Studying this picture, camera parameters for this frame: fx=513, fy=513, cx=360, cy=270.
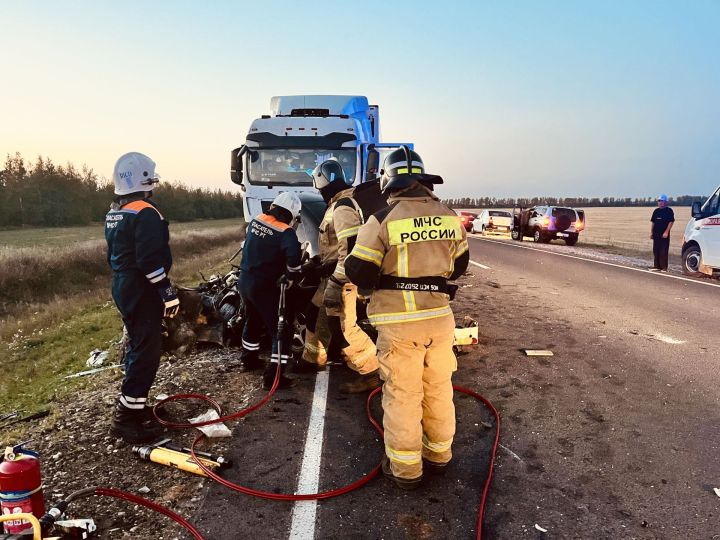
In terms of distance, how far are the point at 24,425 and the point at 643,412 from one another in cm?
586

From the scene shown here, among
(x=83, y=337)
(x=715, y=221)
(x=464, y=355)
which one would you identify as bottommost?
(x=83, y=337)

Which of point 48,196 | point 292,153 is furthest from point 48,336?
point 48,196

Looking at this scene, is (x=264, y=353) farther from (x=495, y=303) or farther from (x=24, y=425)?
(x=495, y=303)

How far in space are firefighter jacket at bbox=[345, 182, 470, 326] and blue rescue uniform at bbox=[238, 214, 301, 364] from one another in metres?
1.84

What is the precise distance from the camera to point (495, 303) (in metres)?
9.17

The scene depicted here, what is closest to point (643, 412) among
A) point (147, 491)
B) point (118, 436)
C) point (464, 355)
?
point (464, 355)

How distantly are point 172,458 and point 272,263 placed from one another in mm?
2184

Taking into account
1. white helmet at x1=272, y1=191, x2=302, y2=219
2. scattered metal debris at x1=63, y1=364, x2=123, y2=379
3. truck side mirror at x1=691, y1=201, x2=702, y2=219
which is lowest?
scattered metal debris at x1=63, y1=364, x2=123, y2=379

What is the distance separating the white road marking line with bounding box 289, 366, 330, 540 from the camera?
112 inches

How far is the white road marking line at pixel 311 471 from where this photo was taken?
286cm

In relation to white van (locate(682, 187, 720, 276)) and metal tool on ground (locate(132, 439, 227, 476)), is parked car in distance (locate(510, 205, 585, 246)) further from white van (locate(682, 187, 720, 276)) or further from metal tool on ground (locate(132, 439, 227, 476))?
metal tool on ground (locate(132, 439, 227, 476))

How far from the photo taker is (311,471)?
11.3ft

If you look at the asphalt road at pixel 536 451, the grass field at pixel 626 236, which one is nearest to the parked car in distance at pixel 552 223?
the grass field at pixel 626 236

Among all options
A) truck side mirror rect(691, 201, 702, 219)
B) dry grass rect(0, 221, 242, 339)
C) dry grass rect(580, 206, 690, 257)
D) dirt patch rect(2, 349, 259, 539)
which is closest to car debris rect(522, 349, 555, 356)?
dirt patch rect(2, 349, 259, 539)
